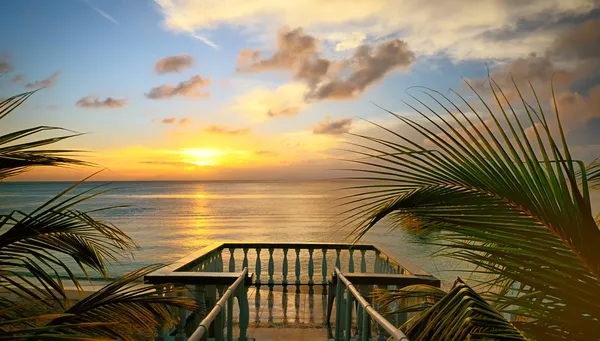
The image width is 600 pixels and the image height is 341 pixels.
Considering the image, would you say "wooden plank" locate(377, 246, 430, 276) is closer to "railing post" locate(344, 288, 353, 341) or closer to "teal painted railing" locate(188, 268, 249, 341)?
"railing post" locate(344, 288, 353, 341)

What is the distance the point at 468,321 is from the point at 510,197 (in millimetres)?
428

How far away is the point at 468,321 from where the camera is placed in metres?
1.17

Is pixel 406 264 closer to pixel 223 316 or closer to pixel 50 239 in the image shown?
pixel 223 316

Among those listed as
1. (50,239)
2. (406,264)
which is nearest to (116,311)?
(50,239)

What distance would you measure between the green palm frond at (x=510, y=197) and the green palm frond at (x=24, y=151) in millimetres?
1479

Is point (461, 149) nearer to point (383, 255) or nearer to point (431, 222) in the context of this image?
point (431, 222)

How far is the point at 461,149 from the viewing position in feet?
4.54

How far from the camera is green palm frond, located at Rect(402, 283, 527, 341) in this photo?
1180 millimetres

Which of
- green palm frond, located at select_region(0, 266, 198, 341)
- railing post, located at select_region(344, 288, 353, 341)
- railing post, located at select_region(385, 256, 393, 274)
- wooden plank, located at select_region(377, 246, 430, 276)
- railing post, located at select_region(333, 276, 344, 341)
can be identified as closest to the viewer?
green palm frond, located at select_region(0, 266, 198, 341)

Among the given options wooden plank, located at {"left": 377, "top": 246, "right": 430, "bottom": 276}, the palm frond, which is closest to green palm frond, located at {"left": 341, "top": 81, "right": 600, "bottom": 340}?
the palm frond

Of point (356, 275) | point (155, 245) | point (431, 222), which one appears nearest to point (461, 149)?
point (431, 222)

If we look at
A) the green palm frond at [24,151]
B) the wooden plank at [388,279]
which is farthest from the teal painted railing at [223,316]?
the wooden plank at [388,279]

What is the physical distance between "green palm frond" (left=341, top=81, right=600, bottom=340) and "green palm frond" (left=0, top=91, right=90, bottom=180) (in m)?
1.48

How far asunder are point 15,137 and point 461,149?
76.8 inches
